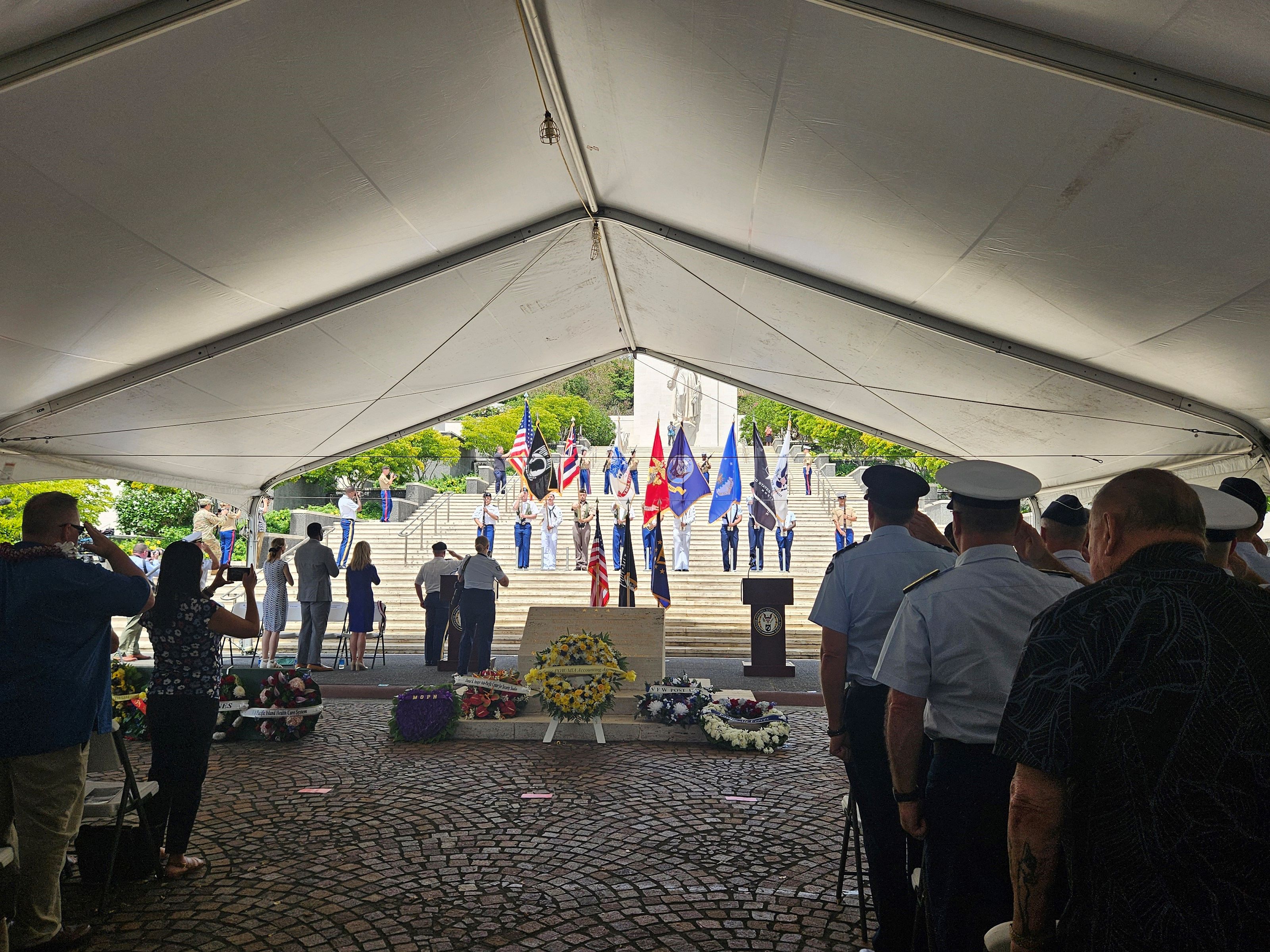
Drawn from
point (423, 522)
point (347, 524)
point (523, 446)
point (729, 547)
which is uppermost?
point (523, 446)

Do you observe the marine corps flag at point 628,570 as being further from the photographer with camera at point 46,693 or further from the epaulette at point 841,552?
the photographer with camera at point 46,693

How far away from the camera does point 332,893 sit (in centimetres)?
450

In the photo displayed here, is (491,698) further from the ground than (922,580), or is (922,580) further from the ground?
(922,580)

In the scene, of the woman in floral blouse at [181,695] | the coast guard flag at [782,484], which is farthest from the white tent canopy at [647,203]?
the coast guard flag at [782,484]

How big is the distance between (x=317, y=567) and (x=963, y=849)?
1091cm

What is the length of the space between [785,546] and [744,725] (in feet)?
41.8

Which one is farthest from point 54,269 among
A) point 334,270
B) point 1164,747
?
point 1164,747

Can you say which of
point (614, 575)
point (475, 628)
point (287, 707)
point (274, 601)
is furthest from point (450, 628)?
point (614, 575)

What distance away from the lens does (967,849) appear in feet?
8.62

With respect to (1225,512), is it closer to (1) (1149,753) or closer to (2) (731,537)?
(1) (1149,753)

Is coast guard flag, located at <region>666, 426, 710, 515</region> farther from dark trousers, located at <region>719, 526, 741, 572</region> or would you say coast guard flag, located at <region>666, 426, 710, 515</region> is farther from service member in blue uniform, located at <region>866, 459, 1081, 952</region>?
service member in blue uniform, located at <region>866, 459, 1081, 952</region>

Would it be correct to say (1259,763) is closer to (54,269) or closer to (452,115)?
(452,115)

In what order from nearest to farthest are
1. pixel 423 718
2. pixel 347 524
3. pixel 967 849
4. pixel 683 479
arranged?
pixel 967 849
pixel 423 718
pixel 683 479
pixel 347 524

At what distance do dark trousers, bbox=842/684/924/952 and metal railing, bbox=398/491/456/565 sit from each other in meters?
19.3
